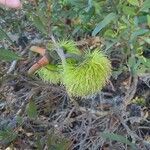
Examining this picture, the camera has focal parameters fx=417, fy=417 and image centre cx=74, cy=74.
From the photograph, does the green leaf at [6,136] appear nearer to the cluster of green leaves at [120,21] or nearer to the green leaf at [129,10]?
the cluster of green leaves at [120,21]

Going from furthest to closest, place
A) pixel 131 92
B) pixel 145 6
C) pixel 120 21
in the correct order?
pixel 131 92 < pixel 120 21 < pixel 145 6

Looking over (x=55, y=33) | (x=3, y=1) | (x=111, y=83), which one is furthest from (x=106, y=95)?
(x=3, y=1)

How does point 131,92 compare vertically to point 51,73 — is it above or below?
below

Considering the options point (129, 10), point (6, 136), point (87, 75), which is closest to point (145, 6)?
point (129, 10)

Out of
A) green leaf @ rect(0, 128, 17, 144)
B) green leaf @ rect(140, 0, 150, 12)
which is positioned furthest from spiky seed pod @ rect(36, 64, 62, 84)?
green leaf @ rect(140, 0, 150, 12)

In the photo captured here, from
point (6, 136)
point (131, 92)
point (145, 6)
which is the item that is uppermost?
point (145, 6)

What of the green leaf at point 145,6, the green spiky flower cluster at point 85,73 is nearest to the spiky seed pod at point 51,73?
the green spiky flower cluster at point 85,73

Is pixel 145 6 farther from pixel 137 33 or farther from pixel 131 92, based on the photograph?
pixel 131 92

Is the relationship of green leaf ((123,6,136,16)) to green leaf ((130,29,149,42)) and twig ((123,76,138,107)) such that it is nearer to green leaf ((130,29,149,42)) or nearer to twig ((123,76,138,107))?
green leaf ((130,29,149,42))

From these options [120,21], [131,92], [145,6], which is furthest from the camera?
[131,92]
